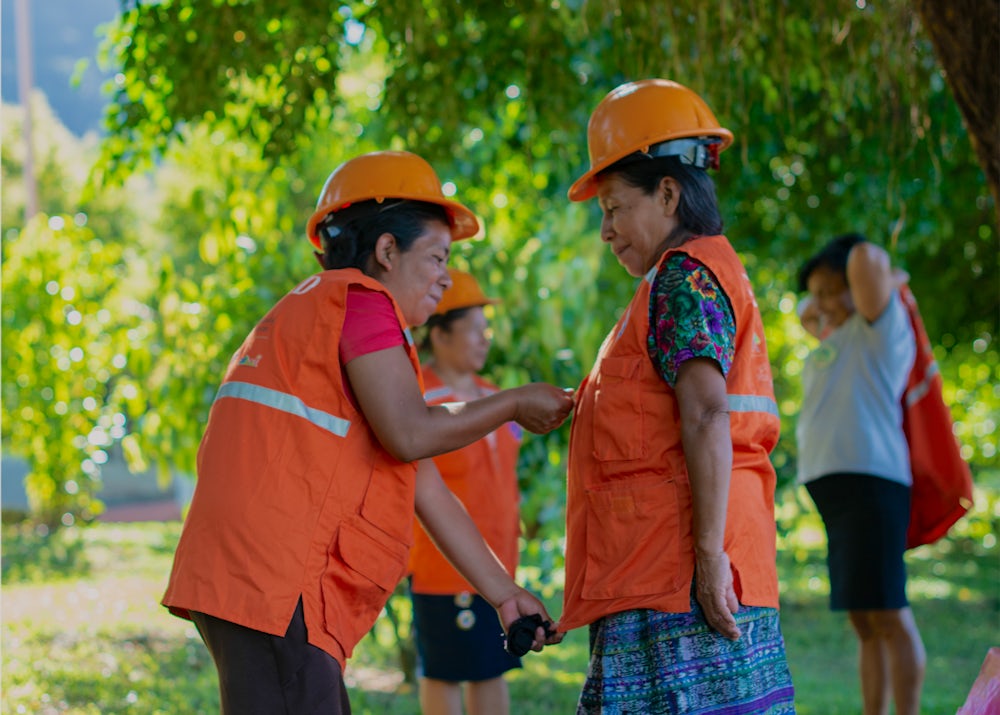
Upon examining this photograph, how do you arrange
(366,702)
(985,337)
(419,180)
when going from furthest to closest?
(985,337)
(366,702)
(419,180)

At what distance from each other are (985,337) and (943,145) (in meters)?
5.17

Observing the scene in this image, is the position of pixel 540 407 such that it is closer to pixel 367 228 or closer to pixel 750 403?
pixel 750 403

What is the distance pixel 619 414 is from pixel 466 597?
5.83ft

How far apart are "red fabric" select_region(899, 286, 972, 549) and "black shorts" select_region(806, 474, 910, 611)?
0.17m

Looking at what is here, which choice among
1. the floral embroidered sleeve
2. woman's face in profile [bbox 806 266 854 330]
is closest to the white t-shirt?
woman's face in profile [bbox 806 266 854 330]

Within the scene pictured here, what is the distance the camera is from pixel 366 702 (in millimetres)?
5848

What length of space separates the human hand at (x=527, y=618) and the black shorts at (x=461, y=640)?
1.30 m

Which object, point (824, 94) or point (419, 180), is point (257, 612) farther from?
point (824, 94)

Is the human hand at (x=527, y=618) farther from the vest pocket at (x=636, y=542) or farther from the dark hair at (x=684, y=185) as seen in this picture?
the dark hair at (x=684, y=185)

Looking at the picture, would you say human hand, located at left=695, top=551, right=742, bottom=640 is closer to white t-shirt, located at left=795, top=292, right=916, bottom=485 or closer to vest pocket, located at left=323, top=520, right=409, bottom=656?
vest pocket, located at left=323, top=520, right=409, bottom=656

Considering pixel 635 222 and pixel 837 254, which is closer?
pixel 635 222

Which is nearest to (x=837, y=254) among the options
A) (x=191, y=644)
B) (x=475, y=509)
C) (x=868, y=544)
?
(x=868, y=544)

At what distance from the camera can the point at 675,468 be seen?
263 cm

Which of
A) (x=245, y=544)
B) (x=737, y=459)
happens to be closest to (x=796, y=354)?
(x=737, y=459)
